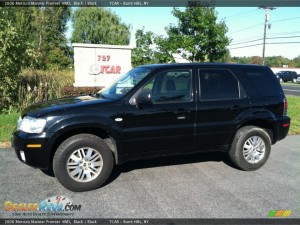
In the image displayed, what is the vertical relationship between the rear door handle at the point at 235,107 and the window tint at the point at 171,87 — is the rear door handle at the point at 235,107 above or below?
below

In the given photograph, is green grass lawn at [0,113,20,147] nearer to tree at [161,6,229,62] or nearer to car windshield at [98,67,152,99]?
car windshield at [98,67,152,99]

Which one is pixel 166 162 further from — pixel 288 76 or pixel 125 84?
pixel 288 76

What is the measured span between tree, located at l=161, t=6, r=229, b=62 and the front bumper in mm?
11129

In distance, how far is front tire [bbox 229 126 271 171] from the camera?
4.90 m

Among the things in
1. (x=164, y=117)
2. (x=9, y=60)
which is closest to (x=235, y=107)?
(x=164, y=117)

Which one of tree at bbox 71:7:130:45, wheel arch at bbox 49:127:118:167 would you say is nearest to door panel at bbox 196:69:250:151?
wheel arch at bbox 49:127:118:167

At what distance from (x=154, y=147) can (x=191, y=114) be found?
0.80 meters

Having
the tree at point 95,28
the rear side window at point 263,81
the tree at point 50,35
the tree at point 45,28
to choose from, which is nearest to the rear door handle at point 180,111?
the rear side window at point 263,81

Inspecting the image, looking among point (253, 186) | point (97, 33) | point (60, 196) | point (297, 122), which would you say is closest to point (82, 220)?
point (60, 196)

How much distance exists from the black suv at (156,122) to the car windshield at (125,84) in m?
0.02

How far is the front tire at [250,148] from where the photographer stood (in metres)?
4.90

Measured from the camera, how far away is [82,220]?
3285 millimetres

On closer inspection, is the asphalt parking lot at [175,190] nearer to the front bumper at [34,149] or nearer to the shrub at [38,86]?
the front bumper at [34,149]

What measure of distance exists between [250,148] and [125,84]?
2.49m
